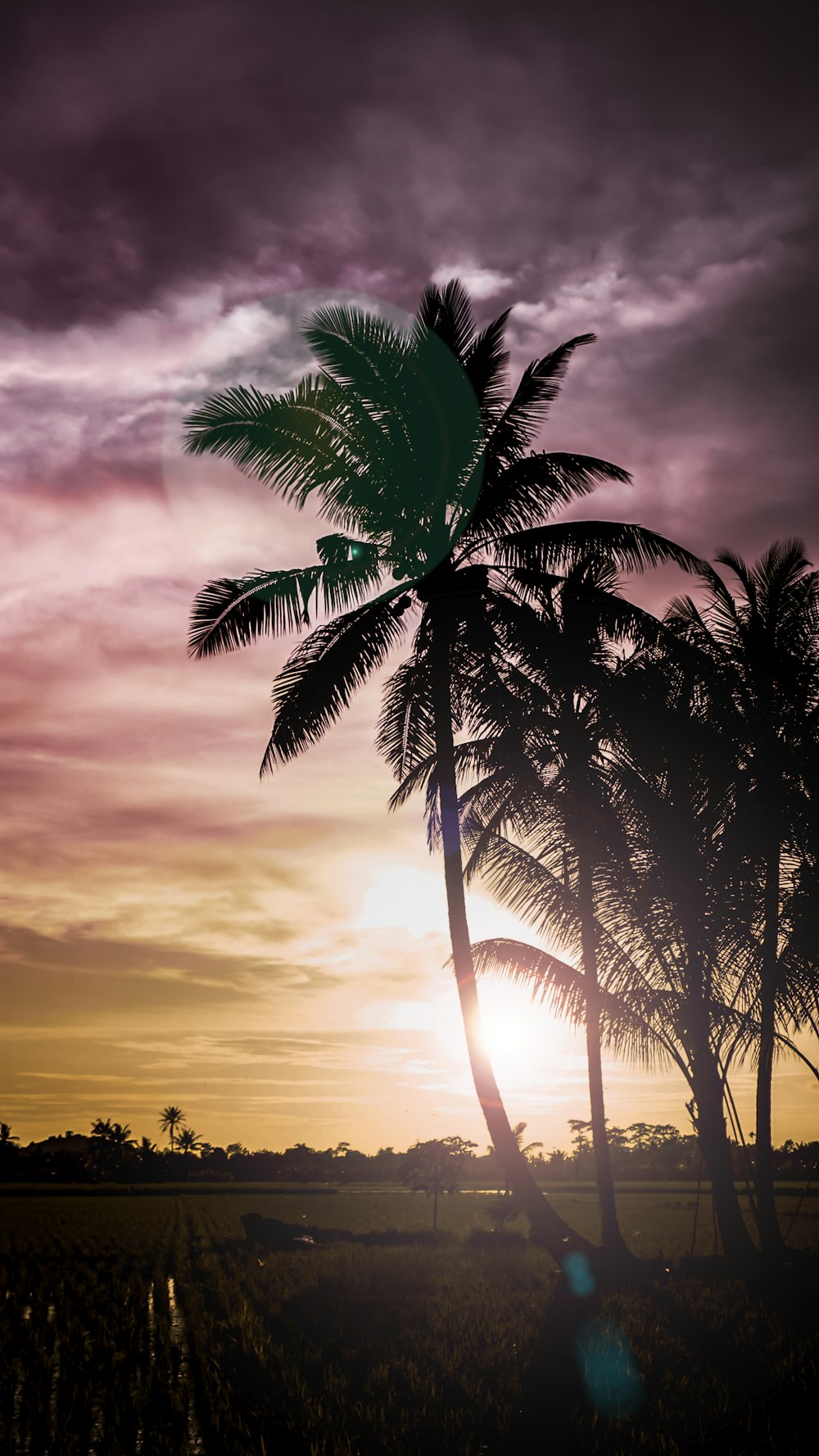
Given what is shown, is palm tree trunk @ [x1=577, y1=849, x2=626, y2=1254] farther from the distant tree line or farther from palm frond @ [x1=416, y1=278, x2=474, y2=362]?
the distant tree line

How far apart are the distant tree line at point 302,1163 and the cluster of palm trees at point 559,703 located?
49.4m

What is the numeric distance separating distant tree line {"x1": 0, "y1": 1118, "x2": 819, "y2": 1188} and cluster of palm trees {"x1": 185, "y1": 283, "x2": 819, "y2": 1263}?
162 ft

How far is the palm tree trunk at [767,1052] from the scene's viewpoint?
17797mm

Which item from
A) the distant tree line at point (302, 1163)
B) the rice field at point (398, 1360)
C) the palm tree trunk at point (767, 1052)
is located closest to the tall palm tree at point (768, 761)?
the palm tree trunk at point (767, 1052)

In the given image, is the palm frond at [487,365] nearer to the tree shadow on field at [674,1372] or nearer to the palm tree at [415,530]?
the palm tree at [415,530]

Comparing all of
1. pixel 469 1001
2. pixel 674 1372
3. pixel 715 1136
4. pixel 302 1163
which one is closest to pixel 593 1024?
pixel 715 1136

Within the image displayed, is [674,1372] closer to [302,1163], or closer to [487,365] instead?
[487,365]

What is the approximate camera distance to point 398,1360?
10438 millimetres

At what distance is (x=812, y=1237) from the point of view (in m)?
26.2

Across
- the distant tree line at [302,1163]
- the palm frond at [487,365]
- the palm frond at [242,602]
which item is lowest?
the distant tree line at [302,1163]

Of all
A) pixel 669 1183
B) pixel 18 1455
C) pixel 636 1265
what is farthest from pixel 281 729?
pixel 669 1183

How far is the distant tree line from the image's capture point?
85.2 m

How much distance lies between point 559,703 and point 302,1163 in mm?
111849

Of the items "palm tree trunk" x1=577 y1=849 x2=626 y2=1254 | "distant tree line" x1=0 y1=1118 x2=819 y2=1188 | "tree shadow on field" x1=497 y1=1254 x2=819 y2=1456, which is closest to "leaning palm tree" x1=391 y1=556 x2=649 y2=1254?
"palm tree trunk" x1=577 y1=849 x2=626 y2=1254
